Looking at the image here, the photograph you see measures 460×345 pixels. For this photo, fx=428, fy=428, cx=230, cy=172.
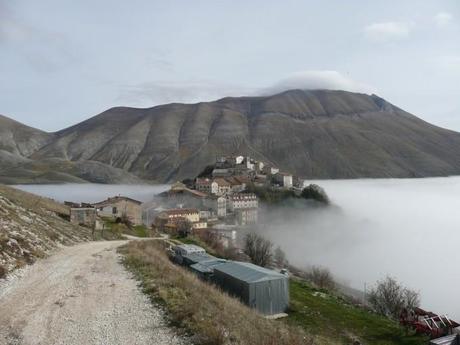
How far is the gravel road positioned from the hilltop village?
30771 millimetres

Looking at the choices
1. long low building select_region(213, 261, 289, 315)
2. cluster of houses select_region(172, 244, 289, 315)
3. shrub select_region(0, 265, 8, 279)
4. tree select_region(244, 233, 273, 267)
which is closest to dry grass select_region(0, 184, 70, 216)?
shrub select_region(0, 265, 8, 279)

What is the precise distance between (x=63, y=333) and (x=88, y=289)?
6.44m

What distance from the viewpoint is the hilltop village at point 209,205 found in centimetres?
7471

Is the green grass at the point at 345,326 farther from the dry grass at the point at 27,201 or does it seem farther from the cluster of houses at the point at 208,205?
the cluster of houses at the point at 208,205

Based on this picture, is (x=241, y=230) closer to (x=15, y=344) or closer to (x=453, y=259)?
(x=453, y=259)

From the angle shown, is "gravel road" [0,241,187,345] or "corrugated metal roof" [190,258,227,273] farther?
"corrugated metal roof" [190,258,227,273]

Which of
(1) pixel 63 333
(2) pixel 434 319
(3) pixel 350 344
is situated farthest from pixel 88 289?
(2) pixel 434 319

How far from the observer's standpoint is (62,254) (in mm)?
31516

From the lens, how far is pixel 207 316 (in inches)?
648

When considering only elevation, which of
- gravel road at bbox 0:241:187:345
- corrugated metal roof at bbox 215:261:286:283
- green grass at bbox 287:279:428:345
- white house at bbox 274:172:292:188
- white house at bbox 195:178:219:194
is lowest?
green grass at bbox 287:279:428:345

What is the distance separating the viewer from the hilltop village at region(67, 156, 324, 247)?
2941 inches

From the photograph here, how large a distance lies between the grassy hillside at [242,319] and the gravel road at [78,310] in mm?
931

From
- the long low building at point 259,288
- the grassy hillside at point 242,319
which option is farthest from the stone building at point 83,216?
the long low building at point 259,288

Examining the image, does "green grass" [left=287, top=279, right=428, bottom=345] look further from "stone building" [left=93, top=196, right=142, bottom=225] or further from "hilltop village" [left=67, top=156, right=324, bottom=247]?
"stone building" [left=93, top=196, right=142, bottom=225]
